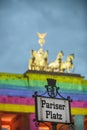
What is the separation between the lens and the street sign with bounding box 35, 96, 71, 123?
22.6 feet

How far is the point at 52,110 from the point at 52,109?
2 centimetres

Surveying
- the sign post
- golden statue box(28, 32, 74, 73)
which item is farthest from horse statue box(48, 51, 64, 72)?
the sign post

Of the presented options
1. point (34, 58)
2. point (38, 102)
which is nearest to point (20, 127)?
point (34, 58)

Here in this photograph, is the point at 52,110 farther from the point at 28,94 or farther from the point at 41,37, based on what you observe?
the point at 41,37

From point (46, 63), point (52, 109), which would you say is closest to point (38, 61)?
point (46, 63)

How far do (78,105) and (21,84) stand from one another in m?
5.87

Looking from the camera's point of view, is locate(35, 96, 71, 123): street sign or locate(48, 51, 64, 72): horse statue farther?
locate(48, 51, 64, 72): horse statue

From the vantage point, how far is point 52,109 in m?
6.99

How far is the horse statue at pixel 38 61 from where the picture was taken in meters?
37.1

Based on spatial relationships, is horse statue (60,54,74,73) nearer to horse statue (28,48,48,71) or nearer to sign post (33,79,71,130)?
horse statue (28,48,48,71)

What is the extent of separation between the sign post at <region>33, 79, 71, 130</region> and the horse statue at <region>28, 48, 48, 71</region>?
29807mm

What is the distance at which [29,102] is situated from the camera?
35.0 meters

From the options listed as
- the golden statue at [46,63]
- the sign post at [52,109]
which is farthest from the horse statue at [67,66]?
the sign post at [52,109]

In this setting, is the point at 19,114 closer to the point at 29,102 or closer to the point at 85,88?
the point at 29,102
